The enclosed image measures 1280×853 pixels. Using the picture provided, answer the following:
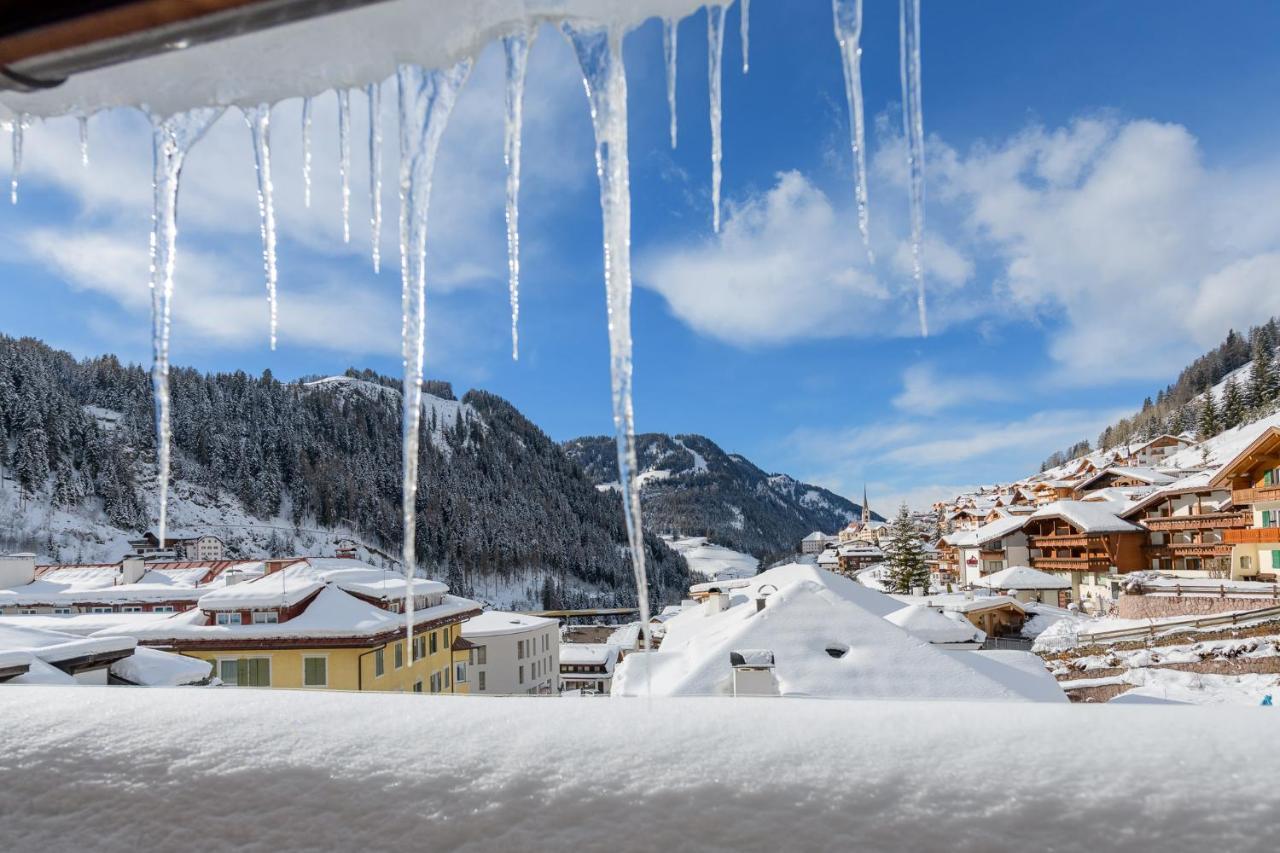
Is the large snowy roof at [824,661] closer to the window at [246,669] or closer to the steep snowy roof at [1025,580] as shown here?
the window at [246,669]

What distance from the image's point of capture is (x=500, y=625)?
2748cm

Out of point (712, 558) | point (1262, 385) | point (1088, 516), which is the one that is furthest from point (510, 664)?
point (712, 558)

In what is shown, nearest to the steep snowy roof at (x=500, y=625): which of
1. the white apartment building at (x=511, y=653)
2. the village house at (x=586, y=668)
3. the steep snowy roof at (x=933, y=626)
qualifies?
the white apartment building at (x=511, y=653)

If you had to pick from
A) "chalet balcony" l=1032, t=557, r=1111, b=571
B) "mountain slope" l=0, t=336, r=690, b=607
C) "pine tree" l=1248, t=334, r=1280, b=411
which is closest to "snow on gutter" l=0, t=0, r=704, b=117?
"chalet balcony" l=1032, t=557, r=1111, b=571

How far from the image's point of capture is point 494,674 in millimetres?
25797

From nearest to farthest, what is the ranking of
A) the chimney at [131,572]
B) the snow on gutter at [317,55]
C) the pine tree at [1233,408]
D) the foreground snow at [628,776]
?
1. the foreground snow at [628,776]
2. the snow on gutter at [317,55]
3. the chimney at [131,572]
4. the pine tree at [1233,408]

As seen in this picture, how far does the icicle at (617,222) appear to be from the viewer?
4.64 ft

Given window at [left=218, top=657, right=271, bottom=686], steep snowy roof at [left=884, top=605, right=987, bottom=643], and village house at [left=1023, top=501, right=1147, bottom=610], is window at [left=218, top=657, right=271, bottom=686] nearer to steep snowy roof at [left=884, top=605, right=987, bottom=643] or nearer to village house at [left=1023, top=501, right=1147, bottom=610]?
steep snowy roof at [left=884, top=605, right=987, bottom=643]

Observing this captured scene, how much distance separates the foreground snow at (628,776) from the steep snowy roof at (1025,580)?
32.0 metres

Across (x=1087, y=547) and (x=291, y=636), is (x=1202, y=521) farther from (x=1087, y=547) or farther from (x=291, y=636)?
(x=291, y=636)

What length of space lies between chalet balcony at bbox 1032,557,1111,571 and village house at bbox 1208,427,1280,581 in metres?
6.09

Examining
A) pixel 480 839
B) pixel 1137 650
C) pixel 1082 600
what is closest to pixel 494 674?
pixel 1137 650

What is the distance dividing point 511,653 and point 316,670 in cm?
1324

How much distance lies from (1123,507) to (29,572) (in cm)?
4317
